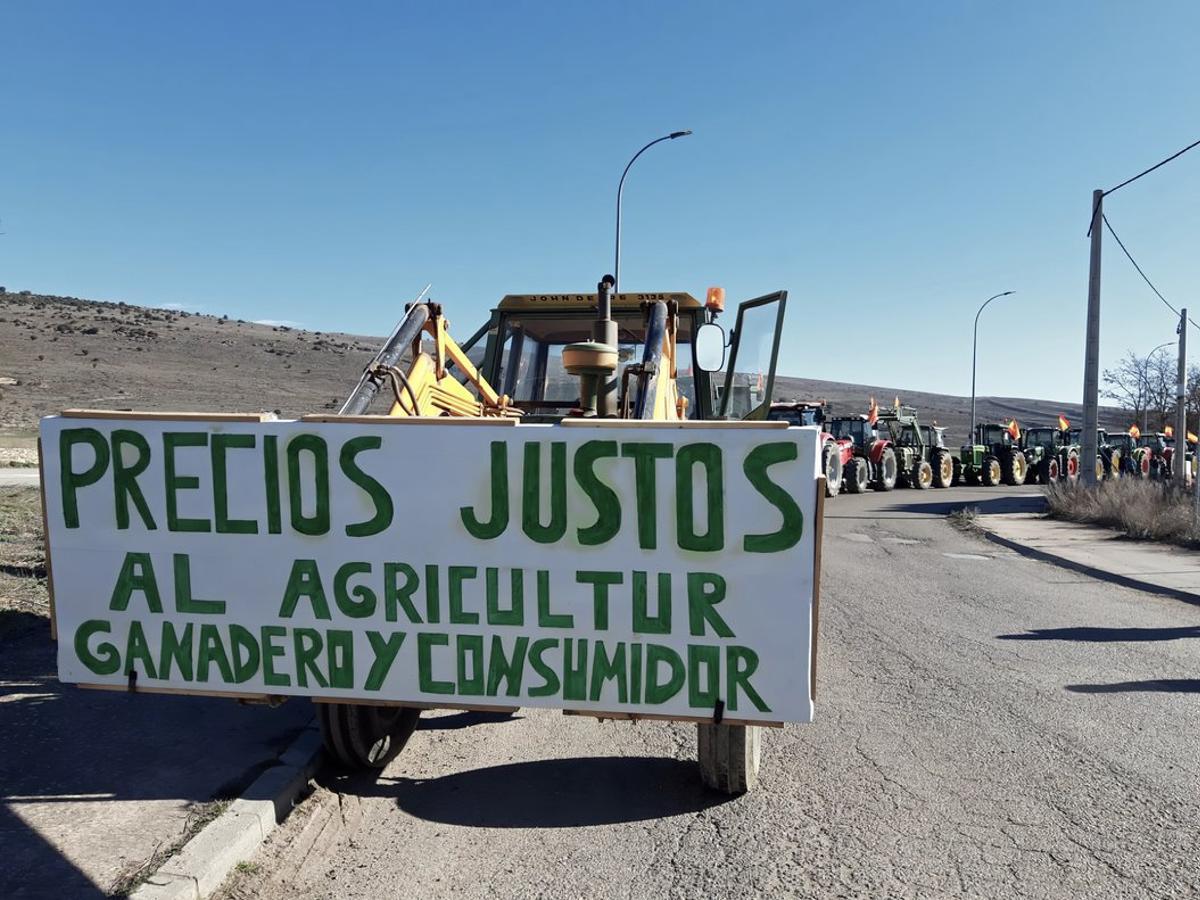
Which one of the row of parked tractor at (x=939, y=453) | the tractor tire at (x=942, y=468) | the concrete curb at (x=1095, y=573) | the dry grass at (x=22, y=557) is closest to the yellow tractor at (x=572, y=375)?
the dry grass at (x=22, y=557)

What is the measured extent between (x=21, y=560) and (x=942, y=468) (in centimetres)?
2676

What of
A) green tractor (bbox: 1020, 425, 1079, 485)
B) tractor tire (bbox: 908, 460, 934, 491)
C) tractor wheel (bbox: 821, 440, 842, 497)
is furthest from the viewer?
green tractor (bbox: 1020, 425, 1079, 485)

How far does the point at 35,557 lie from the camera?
8844 millimetres

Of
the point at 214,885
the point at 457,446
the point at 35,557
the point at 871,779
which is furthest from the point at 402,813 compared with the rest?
the point at 35,557

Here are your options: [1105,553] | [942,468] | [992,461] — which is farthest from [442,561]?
[992,461]

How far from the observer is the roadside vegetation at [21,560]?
7.08 metres

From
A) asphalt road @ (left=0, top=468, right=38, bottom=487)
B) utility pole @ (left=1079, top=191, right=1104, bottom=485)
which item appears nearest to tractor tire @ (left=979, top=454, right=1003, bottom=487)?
utility pole @ (left=1079, top=191, right=1104, bottom=485)

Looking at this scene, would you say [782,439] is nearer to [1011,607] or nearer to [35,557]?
[1011,607]

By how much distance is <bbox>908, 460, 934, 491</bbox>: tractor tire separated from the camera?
2784 cm

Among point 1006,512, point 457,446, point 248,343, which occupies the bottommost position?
point 1006,512

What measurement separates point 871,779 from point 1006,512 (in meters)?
17.1

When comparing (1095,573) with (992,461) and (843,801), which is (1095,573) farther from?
(992,461)

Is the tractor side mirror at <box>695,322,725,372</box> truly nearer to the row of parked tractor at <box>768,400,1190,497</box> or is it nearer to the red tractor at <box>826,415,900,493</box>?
the row of parked tractor at <box>768,400,1190,497</box>

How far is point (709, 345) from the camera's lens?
5.45 meters
